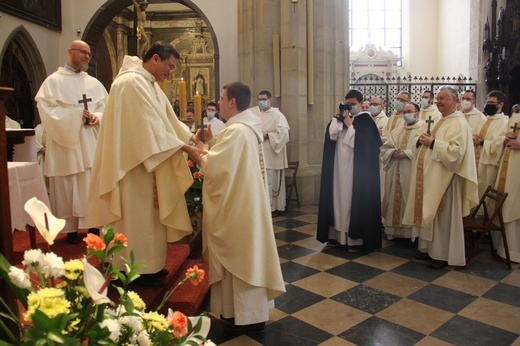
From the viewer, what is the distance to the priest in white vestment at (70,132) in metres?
4.05

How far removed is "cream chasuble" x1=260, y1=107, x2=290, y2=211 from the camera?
748 cm

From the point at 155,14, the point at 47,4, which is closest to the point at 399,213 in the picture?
the point at 47,4

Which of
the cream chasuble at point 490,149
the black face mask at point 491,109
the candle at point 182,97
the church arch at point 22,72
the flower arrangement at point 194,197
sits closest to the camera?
the candle at point 182,97

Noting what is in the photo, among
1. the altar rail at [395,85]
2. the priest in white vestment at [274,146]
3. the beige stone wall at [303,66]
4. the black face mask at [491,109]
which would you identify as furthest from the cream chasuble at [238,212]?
the altar rail at [395,85]

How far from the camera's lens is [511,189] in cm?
505

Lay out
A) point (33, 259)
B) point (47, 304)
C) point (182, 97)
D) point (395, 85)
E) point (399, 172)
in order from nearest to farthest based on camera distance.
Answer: point (47, 304)
point (33, 259)
point (182, 97)
point (399, 172)
point (395, 85)

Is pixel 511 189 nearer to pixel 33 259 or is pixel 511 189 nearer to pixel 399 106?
pixel 399 106

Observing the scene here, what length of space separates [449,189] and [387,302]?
1580mm

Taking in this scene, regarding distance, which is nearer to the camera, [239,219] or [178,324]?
[178,324]

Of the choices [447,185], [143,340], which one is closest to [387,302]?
[447,185]

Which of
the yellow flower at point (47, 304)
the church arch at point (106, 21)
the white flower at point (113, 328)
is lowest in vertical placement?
the white flower at point (113, 328)

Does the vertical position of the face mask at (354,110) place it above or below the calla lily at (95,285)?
above

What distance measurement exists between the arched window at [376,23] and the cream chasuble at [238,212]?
17424 mm

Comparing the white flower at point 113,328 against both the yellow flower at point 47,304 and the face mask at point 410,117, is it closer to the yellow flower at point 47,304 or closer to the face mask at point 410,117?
the yellow flower at point 47,304
